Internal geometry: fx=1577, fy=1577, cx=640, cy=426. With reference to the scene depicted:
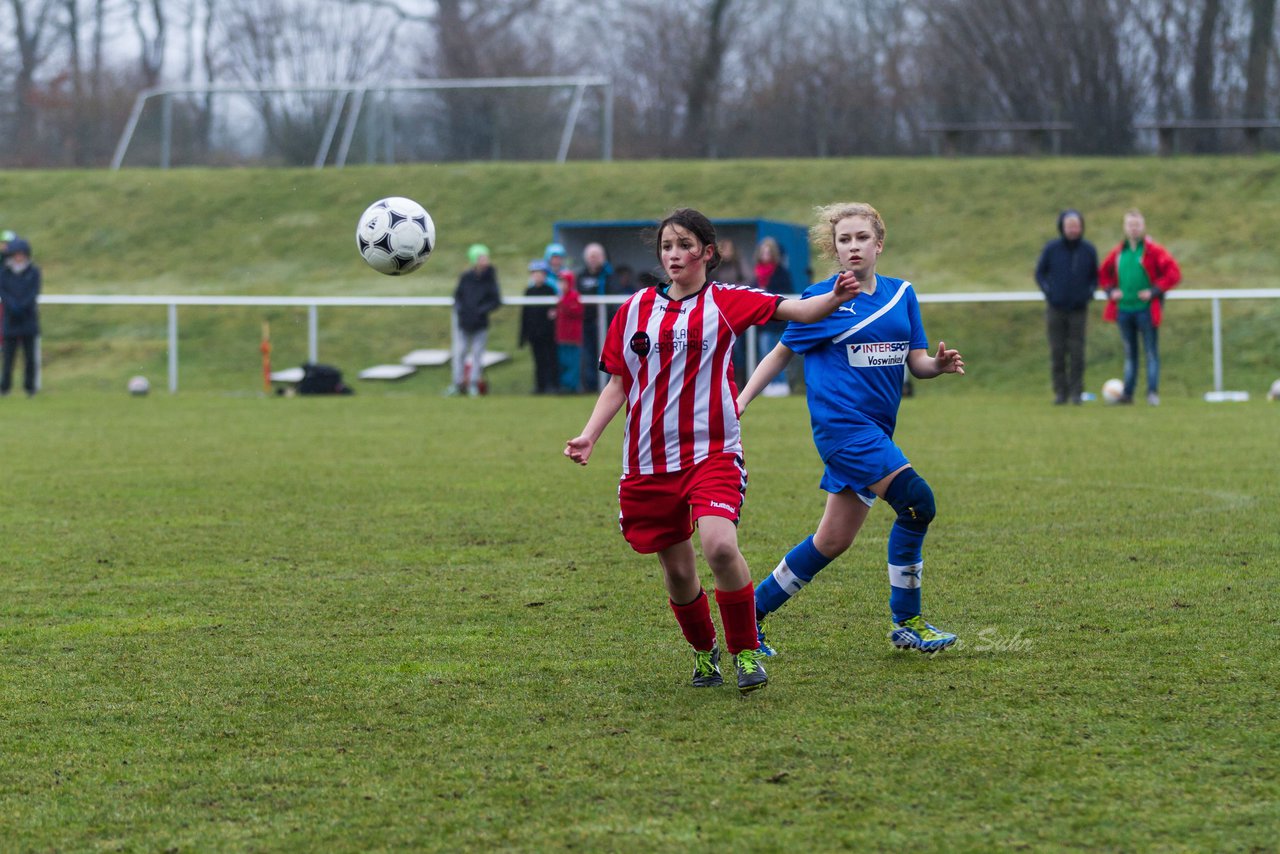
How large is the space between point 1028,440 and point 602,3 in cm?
2987

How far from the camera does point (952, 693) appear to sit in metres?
4.72

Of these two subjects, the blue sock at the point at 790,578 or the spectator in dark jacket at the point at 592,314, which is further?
the spectator in dark jacket at the point at 592,314

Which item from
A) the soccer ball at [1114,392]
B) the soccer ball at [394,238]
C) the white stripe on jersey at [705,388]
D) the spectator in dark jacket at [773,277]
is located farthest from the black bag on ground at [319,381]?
the white stripe on jersey at [705,388]

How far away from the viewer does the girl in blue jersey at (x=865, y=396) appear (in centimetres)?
533

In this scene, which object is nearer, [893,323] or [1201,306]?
[893,323]

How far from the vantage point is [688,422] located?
491 cm

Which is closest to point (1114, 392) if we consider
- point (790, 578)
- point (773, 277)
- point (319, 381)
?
point (773, 277)

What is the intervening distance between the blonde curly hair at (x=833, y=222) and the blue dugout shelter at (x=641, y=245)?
16.7 m

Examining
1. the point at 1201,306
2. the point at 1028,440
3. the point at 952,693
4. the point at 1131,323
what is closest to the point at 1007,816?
the point at 952,693

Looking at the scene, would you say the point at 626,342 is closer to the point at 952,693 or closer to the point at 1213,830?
the point at 952,693

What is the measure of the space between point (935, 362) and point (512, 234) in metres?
26.3

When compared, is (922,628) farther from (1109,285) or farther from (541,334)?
(541,334)

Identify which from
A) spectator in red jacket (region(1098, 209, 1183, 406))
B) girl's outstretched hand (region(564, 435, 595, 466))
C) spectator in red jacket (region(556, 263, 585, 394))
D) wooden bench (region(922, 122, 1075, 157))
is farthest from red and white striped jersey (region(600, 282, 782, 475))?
wooden bench (region(922, 122, 1075, 157))

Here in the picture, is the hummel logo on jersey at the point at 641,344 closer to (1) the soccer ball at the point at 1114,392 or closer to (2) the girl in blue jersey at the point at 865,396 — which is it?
(2) the girl in blue jersey at the point at 865,396
